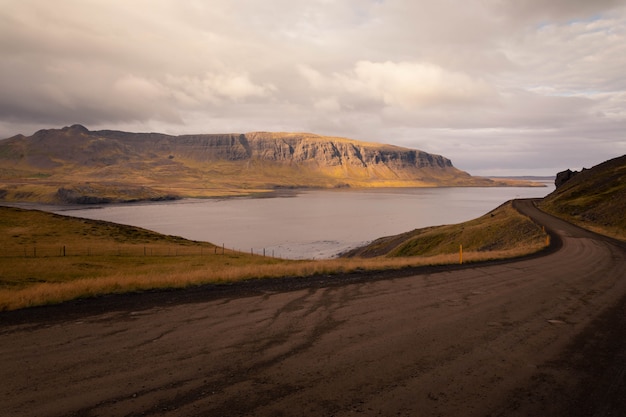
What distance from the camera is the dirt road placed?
6406mm

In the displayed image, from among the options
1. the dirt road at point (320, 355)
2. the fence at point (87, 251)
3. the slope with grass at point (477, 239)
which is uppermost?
the dirt road at point (320, 355)

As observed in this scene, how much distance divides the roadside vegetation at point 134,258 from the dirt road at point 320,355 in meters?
2.06

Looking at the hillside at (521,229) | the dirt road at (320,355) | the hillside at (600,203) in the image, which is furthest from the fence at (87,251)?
the hillside at (600,203)

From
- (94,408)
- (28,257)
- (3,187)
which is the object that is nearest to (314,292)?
(94,408)

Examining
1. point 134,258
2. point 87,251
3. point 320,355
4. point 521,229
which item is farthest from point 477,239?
point 87,251

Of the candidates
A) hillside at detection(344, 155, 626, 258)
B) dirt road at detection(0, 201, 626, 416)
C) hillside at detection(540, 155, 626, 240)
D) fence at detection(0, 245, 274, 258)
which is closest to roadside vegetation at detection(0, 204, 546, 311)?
fence at detection(0, 245, 274, 258)

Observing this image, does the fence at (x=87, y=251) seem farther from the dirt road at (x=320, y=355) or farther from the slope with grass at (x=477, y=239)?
the dirt road at (x=320, y=355)

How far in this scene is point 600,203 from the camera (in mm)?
53750

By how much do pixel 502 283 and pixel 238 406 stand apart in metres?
14.0

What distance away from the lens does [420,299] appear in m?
A: 13.6

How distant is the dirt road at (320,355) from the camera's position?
6.41 metres

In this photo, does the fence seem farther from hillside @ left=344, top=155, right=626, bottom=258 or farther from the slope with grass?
hillside @ left=344, top=155, right=626, bottom=258

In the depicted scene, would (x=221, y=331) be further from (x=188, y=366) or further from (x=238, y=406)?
(x=238, y=406)

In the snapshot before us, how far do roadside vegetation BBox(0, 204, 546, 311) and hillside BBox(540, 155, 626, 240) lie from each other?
28.4 ft
